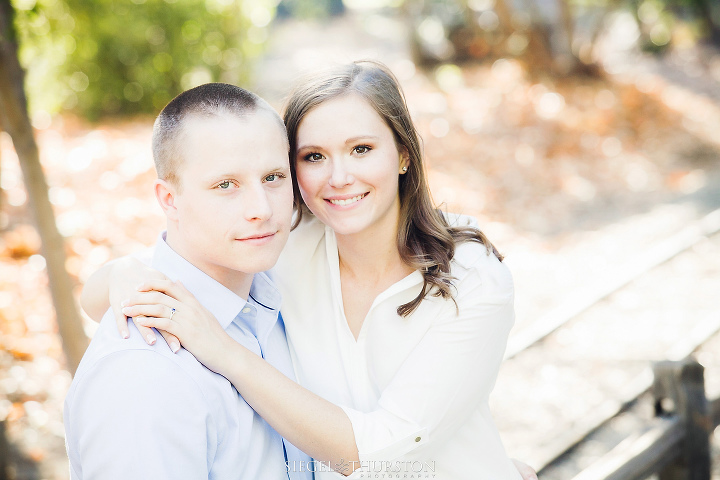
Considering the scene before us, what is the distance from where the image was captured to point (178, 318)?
1863mm

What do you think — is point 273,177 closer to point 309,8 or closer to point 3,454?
point 3,454

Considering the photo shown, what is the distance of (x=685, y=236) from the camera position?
7.26 meters

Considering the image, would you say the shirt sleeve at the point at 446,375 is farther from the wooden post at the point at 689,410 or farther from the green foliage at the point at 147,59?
the green foliage at the point at 147,59

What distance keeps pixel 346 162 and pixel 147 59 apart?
33.9ft

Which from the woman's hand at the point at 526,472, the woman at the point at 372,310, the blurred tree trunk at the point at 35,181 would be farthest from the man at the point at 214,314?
the blurred tree trunk at the point at 35,181

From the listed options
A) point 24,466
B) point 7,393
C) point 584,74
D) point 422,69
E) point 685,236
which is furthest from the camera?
point 422,69

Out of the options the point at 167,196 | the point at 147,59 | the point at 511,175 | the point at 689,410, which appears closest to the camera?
the point at 167,196

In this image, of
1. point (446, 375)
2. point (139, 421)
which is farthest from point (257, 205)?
point (446, 375)

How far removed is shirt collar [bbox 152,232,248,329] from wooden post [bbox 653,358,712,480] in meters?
2.52

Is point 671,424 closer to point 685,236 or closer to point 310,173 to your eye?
point 310,173

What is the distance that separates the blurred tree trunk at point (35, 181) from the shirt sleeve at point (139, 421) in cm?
231

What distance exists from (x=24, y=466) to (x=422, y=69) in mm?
13535

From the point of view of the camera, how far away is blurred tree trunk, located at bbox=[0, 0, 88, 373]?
3359 mm

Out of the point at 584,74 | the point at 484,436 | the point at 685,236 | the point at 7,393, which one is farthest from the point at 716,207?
the point at 7,393
